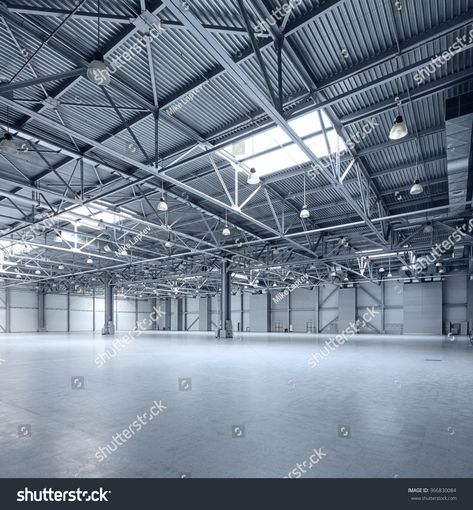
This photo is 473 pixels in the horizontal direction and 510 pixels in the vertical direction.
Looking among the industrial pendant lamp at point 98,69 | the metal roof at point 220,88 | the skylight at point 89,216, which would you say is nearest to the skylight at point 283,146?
the metal roof at point 220,88

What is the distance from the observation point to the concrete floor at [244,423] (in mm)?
4438

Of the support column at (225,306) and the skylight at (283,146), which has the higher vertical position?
the skylight at (283,146)

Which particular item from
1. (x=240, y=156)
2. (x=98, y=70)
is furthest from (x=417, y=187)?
(x=98, y=70)

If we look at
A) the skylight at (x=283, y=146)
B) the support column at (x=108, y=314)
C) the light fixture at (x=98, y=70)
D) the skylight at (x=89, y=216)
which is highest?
the skylight at (x=283, y=146)

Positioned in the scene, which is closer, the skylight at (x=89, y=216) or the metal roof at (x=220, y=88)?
the metal roof at (x=220, y=88)

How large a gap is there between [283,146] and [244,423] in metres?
10.7

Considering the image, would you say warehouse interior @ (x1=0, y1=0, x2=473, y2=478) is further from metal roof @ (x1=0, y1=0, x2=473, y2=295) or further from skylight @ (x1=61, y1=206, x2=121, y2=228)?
skylight @ (x1=61, y1=206, x2=121, y2=228)

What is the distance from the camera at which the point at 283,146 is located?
1340 centimetres

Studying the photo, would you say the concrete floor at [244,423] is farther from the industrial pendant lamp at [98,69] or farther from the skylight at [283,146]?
the skylight at [283,146]

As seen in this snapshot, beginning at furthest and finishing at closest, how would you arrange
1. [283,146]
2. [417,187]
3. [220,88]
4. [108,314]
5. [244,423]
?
[108,314], [283,146], [417,187], [220,88], [244,423]

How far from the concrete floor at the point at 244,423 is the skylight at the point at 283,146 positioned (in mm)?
8643

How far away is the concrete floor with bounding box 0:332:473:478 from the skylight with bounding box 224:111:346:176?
8.64 meters

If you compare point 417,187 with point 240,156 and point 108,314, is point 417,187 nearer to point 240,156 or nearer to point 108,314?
point 240,156
